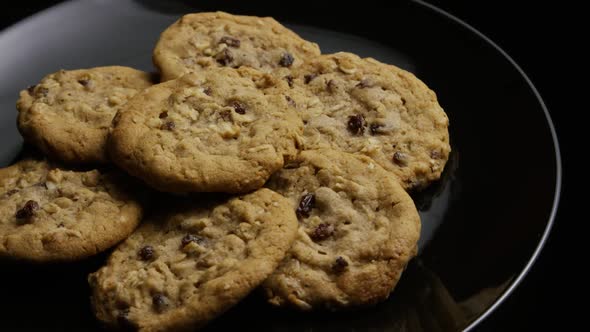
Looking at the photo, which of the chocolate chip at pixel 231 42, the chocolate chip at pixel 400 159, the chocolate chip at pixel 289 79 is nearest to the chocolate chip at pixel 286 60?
the chocolate chip at pixel 289 79

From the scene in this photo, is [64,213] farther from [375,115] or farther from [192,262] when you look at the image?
[375,115]

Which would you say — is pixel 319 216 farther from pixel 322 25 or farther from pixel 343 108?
pixel 322 25

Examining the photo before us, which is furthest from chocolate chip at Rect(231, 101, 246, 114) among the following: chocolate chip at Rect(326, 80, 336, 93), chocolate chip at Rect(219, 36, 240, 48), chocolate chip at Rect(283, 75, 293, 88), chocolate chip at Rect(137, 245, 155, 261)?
chocolate chip at Rect(137, 245, 155, 261)

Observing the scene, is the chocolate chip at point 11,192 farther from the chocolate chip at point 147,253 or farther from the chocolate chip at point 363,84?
the chocolate chip at point 363,84

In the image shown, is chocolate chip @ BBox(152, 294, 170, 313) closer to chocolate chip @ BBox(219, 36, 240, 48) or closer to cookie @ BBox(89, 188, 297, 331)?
cookie @ BBox(89, 188, 297, 331)

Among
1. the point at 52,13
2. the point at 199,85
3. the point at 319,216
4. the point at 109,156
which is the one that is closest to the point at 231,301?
the point at 319,216

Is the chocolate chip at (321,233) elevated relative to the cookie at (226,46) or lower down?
lower down

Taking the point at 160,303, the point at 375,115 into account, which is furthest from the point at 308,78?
the point at 160,303
